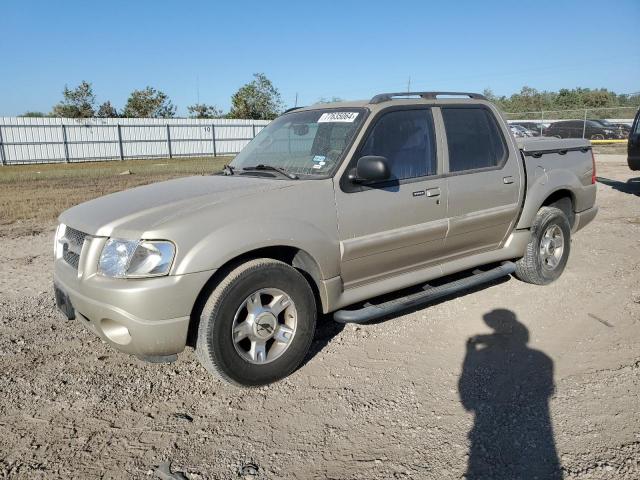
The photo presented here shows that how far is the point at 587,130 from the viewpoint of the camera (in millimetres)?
30812

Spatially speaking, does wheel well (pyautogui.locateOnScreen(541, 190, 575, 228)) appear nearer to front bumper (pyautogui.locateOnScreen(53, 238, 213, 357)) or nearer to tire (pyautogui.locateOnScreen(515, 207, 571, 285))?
tire (pyautogui.locateOnScreen(515, 207, 571, 285))

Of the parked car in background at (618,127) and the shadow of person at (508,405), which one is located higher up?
the parked car in background at (618,127)

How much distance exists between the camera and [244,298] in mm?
3359

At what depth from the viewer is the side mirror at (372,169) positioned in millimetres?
3686

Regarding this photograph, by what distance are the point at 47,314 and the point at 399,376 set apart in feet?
10.7

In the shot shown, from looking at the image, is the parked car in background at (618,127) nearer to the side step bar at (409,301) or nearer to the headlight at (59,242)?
the side step bar at (409,301)

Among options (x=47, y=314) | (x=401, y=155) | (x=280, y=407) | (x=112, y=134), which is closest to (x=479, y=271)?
(x=401, y=155)

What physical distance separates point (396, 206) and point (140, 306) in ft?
6.70

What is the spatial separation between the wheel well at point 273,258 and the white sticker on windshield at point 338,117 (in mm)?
1230

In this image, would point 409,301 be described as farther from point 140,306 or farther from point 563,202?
point 563,202

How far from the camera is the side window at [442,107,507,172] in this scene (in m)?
4.62

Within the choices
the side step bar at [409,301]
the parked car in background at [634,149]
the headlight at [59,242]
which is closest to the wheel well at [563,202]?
the side step bar at [409,301]

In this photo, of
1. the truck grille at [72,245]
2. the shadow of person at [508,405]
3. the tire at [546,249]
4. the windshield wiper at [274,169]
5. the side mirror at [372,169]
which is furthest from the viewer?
the tire at [546,249]

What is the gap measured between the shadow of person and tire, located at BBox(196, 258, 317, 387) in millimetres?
1180
